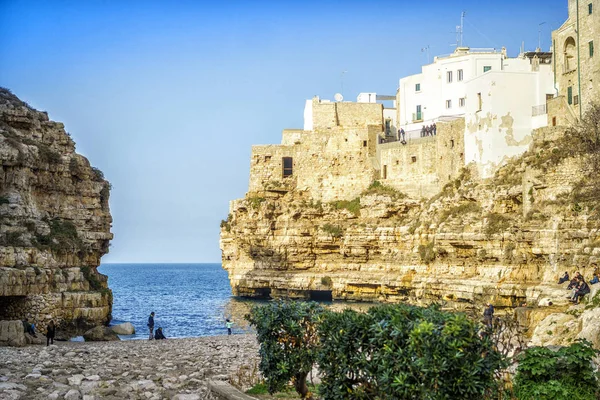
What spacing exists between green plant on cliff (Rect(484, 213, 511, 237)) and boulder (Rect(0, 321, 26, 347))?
27.9m

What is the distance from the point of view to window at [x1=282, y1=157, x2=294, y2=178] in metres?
68.2

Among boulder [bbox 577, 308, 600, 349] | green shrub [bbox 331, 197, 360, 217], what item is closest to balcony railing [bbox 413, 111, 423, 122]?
green shrub [bbox 331, 197, 360, 217]

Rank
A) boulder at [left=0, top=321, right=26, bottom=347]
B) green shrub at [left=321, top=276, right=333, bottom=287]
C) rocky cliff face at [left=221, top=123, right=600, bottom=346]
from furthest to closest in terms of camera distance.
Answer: green shrub at [left=321, top=276, right=333, bottom=287] < rocky cliff face at [left=221, top=123, right=600, bottom=346] < boulder at [left=0, top=321, right=26, bottom=347]

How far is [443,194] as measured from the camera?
175ft

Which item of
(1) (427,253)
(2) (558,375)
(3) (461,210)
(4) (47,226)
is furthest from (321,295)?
(2) (558,375)

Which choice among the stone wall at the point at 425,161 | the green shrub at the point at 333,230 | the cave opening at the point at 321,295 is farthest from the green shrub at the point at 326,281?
the stone wall at the point at 425,161

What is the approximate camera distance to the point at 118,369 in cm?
2092

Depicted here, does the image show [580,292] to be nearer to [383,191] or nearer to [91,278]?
[91,278]

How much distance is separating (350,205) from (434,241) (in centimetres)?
1410

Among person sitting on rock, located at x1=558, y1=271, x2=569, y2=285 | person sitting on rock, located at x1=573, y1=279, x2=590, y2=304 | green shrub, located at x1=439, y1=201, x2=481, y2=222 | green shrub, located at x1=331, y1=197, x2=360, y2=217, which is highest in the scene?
green shrub, located at x1=331, y1=197, x2=360, y2=217

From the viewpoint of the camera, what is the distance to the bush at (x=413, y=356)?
35.1 feet

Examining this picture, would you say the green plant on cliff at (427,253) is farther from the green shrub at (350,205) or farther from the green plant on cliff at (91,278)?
the green plant on cliff at (91,278)

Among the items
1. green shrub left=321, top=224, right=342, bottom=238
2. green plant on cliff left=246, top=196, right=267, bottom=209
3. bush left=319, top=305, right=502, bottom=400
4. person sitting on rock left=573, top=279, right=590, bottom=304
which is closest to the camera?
bush left=319, top=305, right=502, bottom=400

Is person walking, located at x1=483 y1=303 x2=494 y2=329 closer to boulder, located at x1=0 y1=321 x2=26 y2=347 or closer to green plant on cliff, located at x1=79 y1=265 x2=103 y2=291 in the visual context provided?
boulder, located at x1=0 y1=321 x2=26 y2=347
